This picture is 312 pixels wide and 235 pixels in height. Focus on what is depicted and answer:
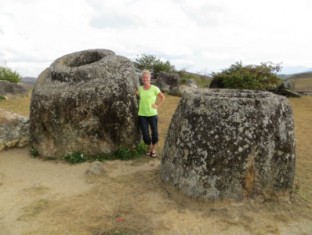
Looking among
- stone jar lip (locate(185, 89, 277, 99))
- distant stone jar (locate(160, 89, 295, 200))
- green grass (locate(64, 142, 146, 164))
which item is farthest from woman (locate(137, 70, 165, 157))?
distant stone jar (locate(160, 89, 295, 200))

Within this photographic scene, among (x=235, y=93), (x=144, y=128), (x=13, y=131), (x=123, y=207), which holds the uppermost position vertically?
(x=235, y=93)

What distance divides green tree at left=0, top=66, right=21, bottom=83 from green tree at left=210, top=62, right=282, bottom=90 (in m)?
10.7

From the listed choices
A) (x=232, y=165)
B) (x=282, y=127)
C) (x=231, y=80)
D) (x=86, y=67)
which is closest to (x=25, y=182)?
(x=86, y=67)

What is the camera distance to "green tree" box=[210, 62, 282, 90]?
68.1ft

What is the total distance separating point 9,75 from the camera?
20641 millimetres

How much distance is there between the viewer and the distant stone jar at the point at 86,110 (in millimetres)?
7820

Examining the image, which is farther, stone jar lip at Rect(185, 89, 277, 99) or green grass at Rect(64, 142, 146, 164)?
green grass at Rect(64, 142, 146, 164)

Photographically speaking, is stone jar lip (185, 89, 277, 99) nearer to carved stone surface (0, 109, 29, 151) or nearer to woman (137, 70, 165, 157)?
woman (137, 70, 165, 157)

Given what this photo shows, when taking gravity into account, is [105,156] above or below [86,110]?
below

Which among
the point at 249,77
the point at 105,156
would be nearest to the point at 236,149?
the point at 105,156

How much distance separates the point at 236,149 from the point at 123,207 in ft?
6.19

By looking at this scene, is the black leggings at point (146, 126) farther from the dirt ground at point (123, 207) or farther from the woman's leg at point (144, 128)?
the dirt ground at point (123, 207)

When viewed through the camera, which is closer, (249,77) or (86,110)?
(86,110)

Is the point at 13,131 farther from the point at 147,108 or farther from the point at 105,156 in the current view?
the point at 147,108
